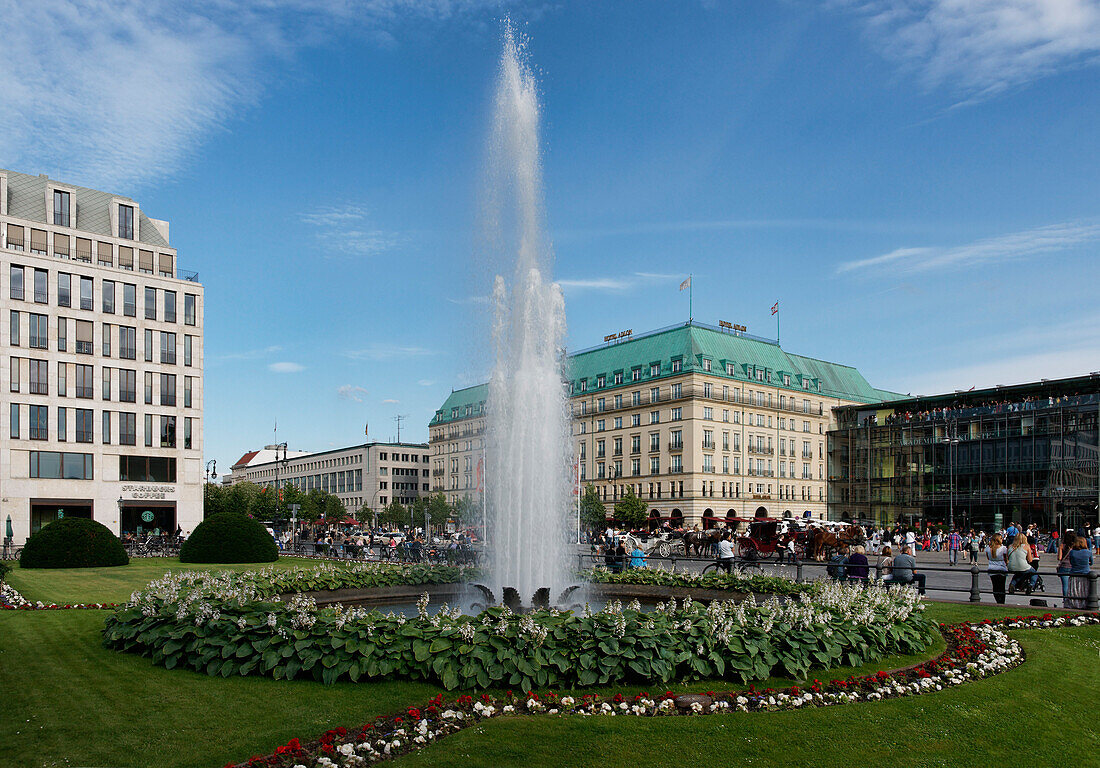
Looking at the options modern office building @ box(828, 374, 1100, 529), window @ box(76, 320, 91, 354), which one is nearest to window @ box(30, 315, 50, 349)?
window @ box(76, 320, 91, 354)

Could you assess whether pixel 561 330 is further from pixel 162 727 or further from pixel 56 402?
pixel 56 402

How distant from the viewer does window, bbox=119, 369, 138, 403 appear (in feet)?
224

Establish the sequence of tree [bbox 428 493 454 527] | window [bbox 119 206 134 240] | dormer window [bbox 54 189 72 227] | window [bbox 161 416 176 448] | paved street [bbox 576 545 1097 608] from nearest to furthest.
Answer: paved street [bbox 576 545 1097 608], dormer window [bbox 54 189 72 227], window [bbox 119 206 134 240], window [bbox 161 416 176 448], tree [bbox 428 493 454 527]

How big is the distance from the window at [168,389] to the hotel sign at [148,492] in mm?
6882

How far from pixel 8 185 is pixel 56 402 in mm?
17123

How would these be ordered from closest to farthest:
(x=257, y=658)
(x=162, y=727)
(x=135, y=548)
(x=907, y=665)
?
(x=162, y=727)
(x=257, y=658)
(x=907, y=665)
(x=135, y=548)

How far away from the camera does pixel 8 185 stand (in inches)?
2598

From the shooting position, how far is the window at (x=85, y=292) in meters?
66.1

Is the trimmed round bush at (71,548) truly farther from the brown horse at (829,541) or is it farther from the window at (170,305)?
the window at (170,305)

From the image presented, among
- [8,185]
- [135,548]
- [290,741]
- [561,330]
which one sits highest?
[8,185]

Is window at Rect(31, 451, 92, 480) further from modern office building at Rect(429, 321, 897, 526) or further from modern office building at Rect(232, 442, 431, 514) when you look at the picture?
modern office building at Rect(232, 442, 431, 514)

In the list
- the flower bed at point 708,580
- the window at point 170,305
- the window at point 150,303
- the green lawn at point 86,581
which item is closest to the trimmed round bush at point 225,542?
the green lawn at point 86,581

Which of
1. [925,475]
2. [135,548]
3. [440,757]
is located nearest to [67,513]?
[135,548]

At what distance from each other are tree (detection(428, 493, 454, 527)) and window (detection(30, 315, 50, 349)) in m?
49.6
